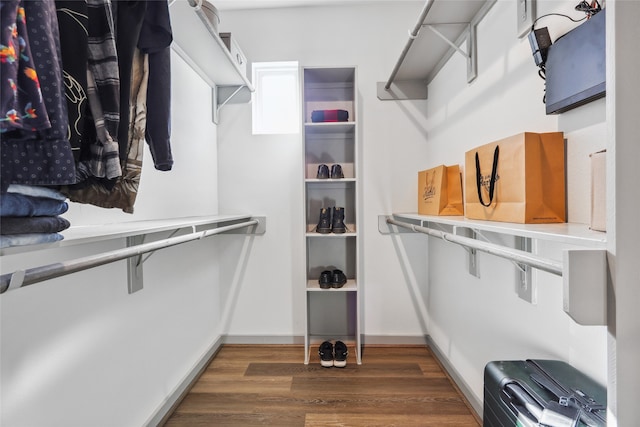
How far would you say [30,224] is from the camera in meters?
0.52

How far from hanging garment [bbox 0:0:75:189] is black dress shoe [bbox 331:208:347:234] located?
4.79 ft

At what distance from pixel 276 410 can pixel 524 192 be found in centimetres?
133

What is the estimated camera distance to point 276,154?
82.4 inches

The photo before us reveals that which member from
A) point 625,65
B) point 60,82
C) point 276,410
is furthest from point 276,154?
point 625,65

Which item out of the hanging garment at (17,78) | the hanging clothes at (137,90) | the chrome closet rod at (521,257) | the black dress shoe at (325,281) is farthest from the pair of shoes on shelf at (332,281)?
the hanging garment at (17,78)

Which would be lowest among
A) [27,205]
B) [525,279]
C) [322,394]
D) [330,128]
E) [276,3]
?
[322,394]

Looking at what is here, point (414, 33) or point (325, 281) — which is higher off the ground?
point (414, 33)

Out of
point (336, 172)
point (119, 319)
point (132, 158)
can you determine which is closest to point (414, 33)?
point (336, 172)

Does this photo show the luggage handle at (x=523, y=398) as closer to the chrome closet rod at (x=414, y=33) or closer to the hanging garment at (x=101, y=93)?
the hanging garment at (x=101, y=93)

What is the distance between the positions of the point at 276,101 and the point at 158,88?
1.48 metres

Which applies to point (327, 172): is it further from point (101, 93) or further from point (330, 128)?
point (101, 93)

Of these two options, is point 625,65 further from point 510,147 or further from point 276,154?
point 276,154

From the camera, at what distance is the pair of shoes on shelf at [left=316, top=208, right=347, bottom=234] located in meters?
1.88

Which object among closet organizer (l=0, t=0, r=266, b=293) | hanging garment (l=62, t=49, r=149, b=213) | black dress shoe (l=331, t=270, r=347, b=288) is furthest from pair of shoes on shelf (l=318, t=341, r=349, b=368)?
hanging garment (l=62, t=49, r=149, b=213)
